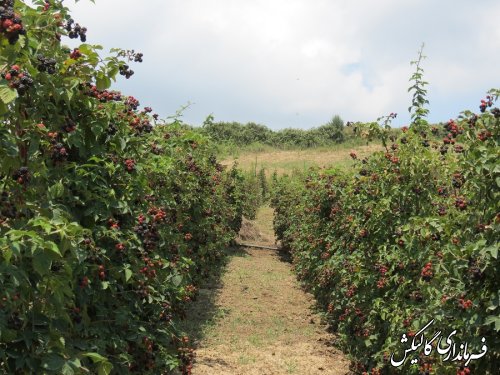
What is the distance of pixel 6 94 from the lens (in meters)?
2.26

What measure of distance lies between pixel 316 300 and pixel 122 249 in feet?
27.2

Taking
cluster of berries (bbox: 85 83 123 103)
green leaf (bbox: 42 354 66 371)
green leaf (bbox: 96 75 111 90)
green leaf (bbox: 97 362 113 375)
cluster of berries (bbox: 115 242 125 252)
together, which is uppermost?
green leaf (bbox: 96 75 111 90)

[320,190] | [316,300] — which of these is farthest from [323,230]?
[316,300]

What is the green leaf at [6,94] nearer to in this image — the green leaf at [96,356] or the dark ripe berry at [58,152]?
the dark ripe berry at [58,152]

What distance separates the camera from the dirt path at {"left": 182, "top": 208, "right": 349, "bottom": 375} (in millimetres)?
7227

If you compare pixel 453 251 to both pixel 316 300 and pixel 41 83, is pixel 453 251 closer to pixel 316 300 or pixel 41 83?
pixel 41 83

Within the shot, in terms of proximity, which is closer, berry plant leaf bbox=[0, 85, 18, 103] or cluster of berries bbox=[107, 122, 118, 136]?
berry plant leaf bbox=[0, 85, 18, 103]

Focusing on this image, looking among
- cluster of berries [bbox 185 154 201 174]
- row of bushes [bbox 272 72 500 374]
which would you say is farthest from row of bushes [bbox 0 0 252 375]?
cluster of berries [bbox 185 154 201 174]

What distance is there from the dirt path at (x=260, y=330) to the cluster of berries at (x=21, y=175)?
4718mm

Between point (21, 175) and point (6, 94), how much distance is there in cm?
53

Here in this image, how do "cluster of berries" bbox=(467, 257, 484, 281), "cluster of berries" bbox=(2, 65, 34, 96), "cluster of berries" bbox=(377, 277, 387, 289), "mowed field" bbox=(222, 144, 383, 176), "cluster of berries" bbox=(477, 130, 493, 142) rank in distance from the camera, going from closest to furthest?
1. "cluster of berries" bbox=(2, 65, 34, 96)
2. "cluster of berries" bbox=(467, 257, 484, 281)
3. "cluster of berries" bbox=(477, 130, 493, 142)
4. "cluster of berries" bbox=(377, 277, 387, 289)
5. "mowed field" bbox=(222, 144, 383, 176)

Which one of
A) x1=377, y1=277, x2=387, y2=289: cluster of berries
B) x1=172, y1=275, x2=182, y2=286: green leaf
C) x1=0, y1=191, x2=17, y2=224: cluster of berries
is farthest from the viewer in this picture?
x1=377, y1=277, x2=387, y2=289: cluster of berries

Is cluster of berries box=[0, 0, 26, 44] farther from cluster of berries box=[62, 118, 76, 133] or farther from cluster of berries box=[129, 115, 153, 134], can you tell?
cluster of berries box=[129, 115, 153, 134]

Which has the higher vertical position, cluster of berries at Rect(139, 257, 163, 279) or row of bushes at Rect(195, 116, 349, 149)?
row of bushes at Rect(195, 116, 349, 149)
